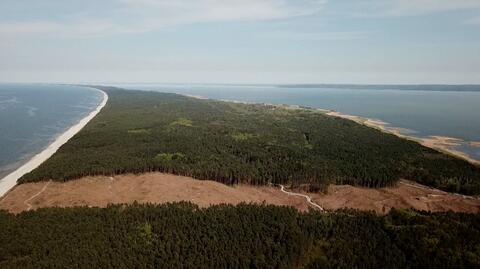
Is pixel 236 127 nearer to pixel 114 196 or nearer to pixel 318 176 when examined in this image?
pixel 318 176

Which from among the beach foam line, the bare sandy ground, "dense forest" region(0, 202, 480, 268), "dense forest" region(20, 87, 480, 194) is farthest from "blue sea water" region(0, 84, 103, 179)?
"dense forest" region(0, 202, 480, 268)

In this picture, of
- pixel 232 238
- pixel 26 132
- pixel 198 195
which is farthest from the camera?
pixel 26 132

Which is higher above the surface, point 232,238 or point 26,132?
point 232,238

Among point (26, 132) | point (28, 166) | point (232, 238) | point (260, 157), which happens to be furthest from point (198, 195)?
point (26, 132)

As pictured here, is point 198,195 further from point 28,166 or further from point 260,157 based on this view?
point 28,166

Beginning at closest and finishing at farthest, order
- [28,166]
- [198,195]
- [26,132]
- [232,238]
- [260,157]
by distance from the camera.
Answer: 1. [232,238]
2. [198,195]
3. [260,157]
4. [28,166]
5. [26,132]

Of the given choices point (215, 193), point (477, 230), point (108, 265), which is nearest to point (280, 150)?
point (215, 193)

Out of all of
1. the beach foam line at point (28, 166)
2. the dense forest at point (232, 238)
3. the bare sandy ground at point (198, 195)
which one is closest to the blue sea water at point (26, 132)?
the beach foam line at point (28, 166)

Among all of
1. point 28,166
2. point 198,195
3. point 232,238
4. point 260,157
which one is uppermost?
point 260,157
